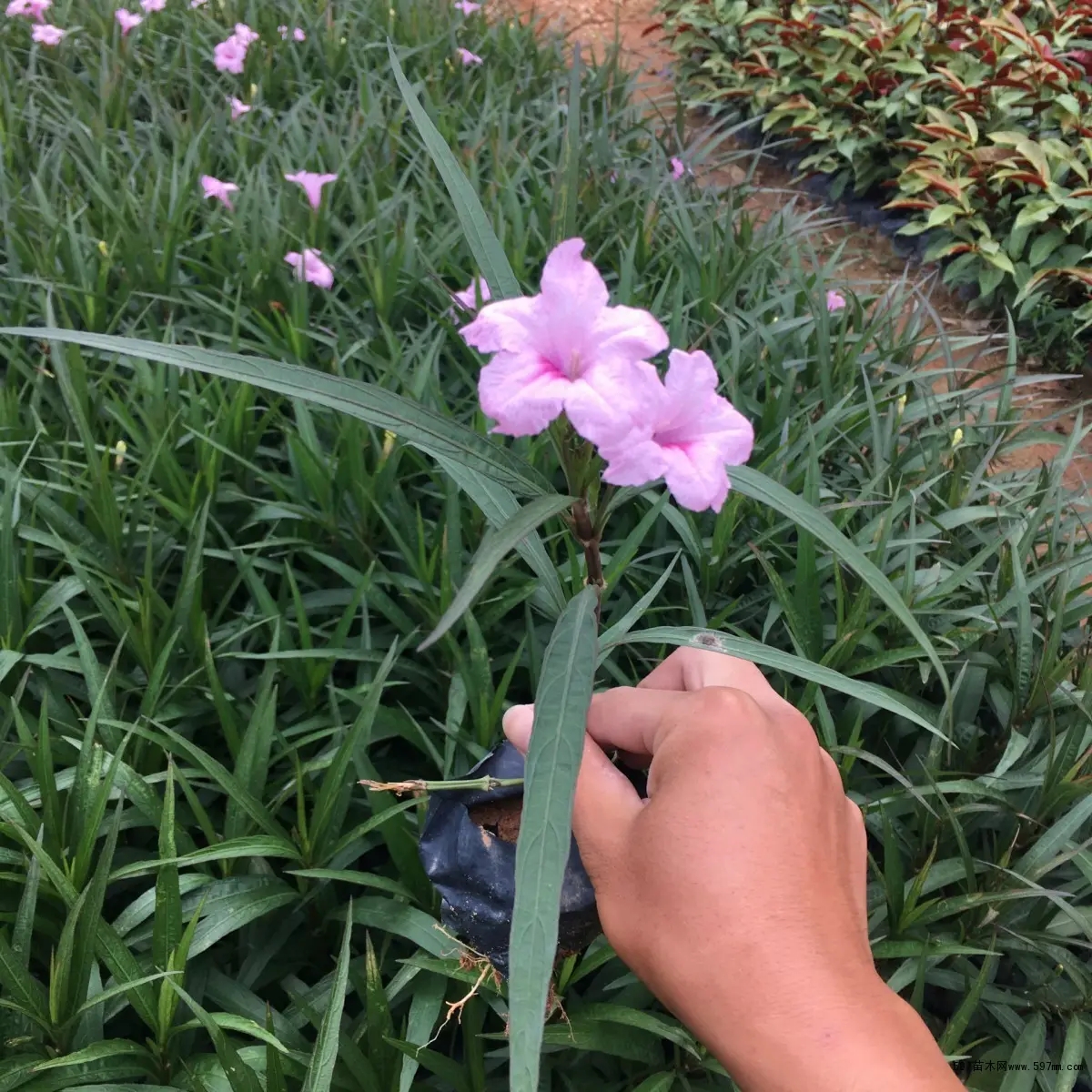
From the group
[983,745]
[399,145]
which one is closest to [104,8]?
[399,145]

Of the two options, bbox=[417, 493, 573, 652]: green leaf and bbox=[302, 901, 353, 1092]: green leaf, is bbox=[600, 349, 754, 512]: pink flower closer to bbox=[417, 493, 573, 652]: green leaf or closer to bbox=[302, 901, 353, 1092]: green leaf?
bbox=[417, 493, 573, 652]: green leaf

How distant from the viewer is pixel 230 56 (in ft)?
8.59

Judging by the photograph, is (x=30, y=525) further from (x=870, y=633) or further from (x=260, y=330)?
(x=870, y=633)

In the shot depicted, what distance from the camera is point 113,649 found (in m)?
1.27

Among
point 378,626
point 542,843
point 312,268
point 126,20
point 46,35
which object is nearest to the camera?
point 542,843

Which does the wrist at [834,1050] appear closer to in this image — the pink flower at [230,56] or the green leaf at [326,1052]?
the green leaf at [326,1052]

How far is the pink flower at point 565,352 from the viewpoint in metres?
0.54

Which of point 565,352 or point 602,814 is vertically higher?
point 565,352

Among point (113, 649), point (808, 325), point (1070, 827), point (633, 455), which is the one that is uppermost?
point (633, 455)

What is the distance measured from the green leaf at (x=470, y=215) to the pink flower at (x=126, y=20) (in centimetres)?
257

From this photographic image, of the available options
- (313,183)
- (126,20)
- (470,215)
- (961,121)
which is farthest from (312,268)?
(961,121)

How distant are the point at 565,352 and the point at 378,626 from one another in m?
0.88

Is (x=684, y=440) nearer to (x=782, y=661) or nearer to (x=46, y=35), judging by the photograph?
(x=782, y=661)

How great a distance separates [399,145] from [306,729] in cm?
186
